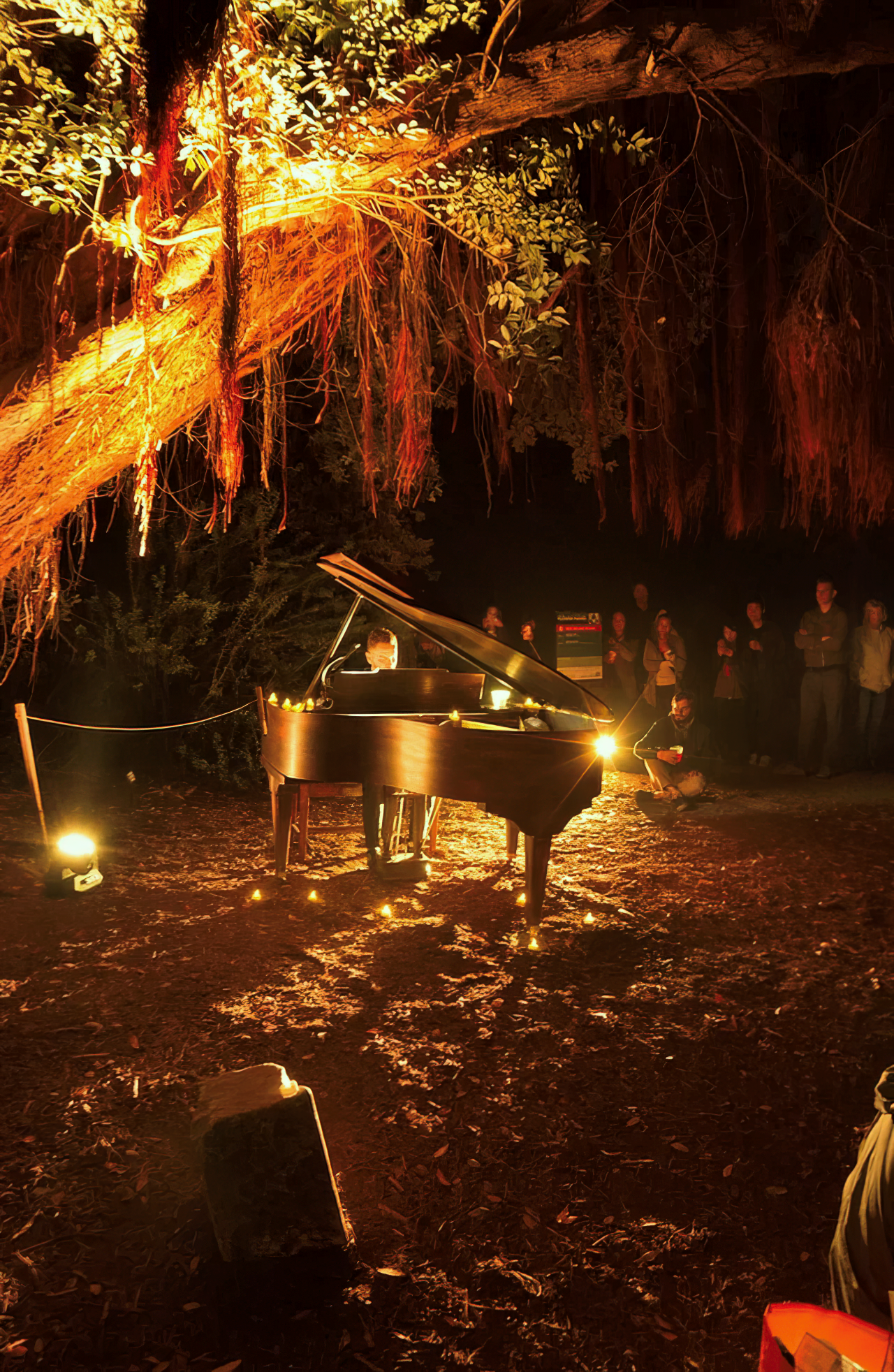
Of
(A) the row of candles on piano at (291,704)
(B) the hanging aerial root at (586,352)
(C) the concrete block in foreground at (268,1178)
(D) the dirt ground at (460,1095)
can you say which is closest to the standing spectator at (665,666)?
(B) the hanging aerial root at (586,352)

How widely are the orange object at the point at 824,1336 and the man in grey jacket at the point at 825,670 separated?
8.06 meters

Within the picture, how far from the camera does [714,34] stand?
4293mm

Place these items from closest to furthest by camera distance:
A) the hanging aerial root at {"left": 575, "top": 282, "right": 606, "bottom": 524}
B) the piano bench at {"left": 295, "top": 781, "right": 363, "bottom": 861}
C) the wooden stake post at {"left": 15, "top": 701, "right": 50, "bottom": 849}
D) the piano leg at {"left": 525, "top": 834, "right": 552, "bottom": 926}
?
the piano leg at {"left": 525, "top": 834, "right": 552, "bottom": 926}
the wooden stake post at {"left": 15, "top": 701, "right": 50, "bottom": 849}
the piano bench at {"left": 295, "top": 781, "right": 363, "bottom": 861}
the hanging aerial root at {"left": 575, "top": 282, "right": 606, "bottom": 524}

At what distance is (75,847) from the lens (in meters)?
5.61

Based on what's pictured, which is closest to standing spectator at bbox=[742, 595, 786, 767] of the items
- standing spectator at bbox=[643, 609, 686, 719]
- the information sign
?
standing spectator at bbox=[643, 609, 686, 719]

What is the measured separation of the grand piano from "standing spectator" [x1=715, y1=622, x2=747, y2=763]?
4.02 m

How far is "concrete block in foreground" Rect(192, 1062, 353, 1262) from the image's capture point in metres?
2.27

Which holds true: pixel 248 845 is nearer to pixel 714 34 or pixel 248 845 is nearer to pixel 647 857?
pixel 647 857

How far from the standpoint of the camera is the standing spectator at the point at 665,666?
9.05m

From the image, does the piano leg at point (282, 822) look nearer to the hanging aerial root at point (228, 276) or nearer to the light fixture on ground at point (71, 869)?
the light fixture on ground at point (71, 869)

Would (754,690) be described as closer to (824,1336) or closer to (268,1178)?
(268,1178)

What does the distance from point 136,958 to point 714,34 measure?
18.8 feet

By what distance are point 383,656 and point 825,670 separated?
499 centimetres

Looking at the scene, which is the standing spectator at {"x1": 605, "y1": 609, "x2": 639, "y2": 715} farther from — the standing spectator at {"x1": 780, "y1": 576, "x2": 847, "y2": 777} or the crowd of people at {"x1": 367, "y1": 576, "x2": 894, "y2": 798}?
the standing spectator at {"x1": 780, "y1": 576, "x2": 847, "y2": 777}
